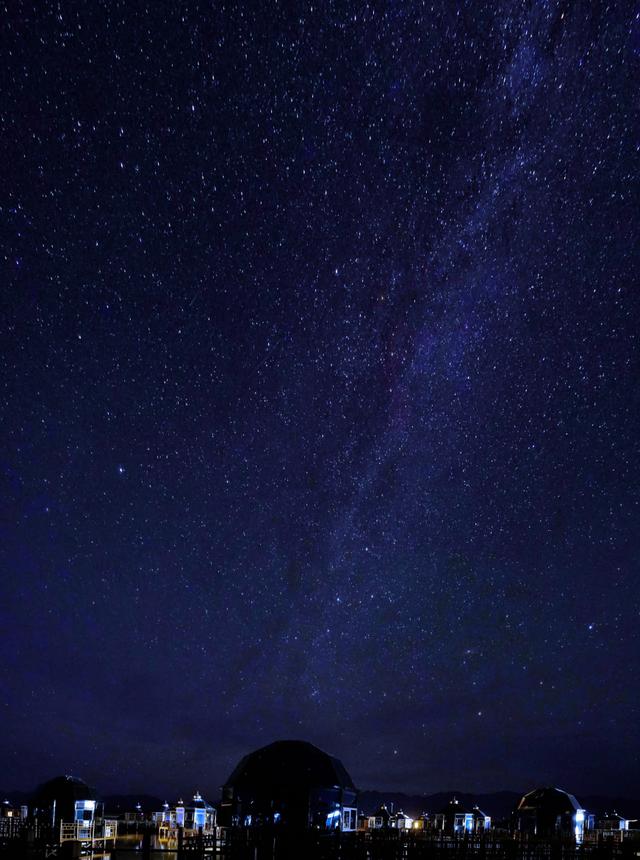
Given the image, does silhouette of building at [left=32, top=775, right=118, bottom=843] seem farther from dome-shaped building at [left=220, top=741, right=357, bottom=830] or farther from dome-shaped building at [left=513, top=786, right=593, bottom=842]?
dome-shaped building at [left=513, top=786, right=593, bottom=842]

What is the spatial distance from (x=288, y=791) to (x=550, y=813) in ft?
→ 61.1

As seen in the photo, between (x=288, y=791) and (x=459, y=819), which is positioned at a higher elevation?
(x=288, y=791)

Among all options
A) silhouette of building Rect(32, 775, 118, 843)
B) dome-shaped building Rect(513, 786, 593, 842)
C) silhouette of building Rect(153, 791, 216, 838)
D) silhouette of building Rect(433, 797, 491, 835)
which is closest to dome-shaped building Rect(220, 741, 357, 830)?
silhouette of building Rect(32, 775, 118, 843)

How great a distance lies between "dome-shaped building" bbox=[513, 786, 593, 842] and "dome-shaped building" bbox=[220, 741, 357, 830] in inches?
549

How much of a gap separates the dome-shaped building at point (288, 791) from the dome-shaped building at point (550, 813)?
1395cm

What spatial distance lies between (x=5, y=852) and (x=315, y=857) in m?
6.19

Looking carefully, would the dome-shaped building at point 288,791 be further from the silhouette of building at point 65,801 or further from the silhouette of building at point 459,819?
the silhouette of building at point 459,819

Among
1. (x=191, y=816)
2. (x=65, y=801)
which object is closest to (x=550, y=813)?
(x=191, y=816)

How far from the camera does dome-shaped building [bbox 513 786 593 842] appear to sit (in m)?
45.8

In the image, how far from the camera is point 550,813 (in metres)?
46.5

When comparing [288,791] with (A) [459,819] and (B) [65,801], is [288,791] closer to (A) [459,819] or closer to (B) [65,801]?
(B) [65,801]

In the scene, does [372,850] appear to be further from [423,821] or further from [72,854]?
[423,821]

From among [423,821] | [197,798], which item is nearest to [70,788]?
[197,798]

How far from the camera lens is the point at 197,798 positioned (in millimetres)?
45219
